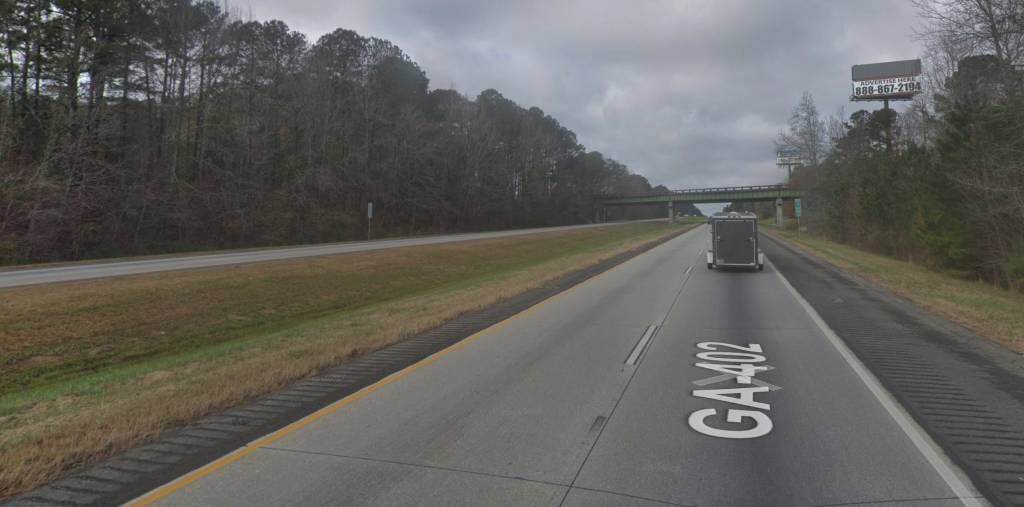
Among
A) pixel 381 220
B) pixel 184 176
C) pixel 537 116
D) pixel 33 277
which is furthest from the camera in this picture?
pixel 537 116

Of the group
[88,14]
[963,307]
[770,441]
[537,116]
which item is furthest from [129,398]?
[537,116]

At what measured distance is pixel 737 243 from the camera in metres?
21.5

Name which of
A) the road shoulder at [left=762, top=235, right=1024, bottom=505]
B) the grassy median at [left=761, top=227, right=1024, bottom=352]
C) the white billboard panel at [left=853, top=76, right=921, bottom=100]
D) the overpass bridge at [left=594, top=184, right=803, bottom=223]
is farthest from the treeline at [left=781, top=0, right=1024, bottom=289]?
the overpass bridge at [left=594, top=184, right=803, bottom=223]

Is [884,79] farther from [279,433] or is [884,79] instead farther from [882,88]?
[279,433]

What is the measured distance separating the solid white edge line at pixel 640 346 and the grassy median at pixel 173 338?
13.3ft

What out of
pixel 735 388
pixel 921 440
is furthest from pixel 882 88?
pixel 921 440

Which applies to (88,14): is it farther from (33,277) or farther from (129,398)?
(129,398)

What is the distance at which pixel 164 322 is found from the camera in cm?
1276

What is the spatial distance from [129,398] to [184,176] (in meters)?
35.4

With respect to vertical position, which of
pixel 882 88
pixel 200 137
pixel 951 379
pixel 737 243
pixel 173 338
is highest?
pixel 882 88

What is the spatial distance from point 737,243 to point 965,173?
9631 mm

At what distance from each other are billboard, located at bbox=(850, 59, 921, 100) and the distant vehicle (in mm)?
59410

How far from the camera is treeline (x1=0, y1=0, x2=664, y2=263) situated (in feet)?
88.4

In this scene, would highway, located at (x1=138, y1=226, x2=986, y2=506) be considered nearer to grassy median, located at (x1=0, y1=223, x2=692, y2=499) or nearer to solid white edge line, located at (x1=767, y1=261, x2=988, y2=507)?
solid white edge line, located at (x1=767, y1=261, x2=988, y2=507)
